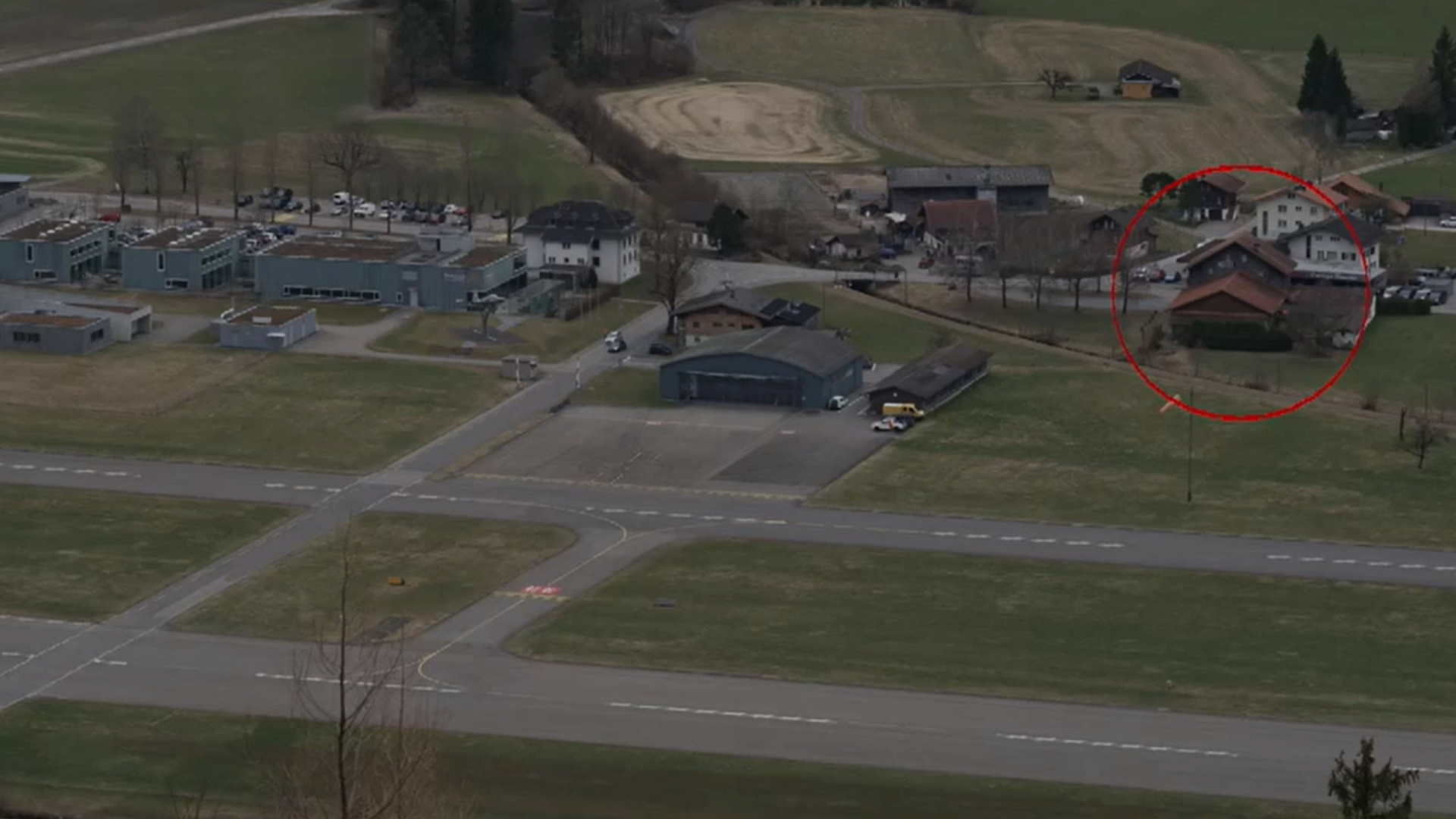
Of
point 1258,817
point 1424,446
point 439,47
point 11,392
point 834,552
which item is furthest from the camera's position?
point 439,47

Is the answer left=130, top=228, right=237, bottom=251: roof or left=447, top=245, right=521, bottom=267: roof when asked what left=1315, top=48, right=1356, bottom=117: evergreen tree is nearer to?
left=447, top=245, right=521, bottom=267: roof

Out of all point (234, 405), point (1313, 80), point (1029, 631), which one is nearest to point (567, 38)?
point (1313, 80)

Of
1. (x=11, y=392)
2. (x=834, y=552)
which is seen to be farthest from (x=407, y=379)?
(x=834, y=552)


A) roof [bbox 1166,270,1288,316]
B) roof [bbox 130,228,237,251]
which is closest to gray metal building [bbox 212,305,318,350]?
roof [bbox 130,228,237,251]

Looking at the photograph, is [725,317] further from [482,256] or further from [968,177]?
[968,177]

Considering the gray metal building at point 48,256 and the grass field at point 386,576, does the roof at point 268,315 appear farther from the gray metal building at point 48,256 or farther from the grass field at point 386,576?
the grass field at point 386,576

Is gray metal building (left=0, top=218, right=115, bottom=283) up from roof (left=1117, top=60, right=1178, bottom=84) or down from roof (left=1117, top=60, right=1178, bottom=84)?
down

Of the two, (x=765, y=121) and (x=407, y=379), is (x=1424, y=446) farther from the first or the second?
(x=765, y=121)
